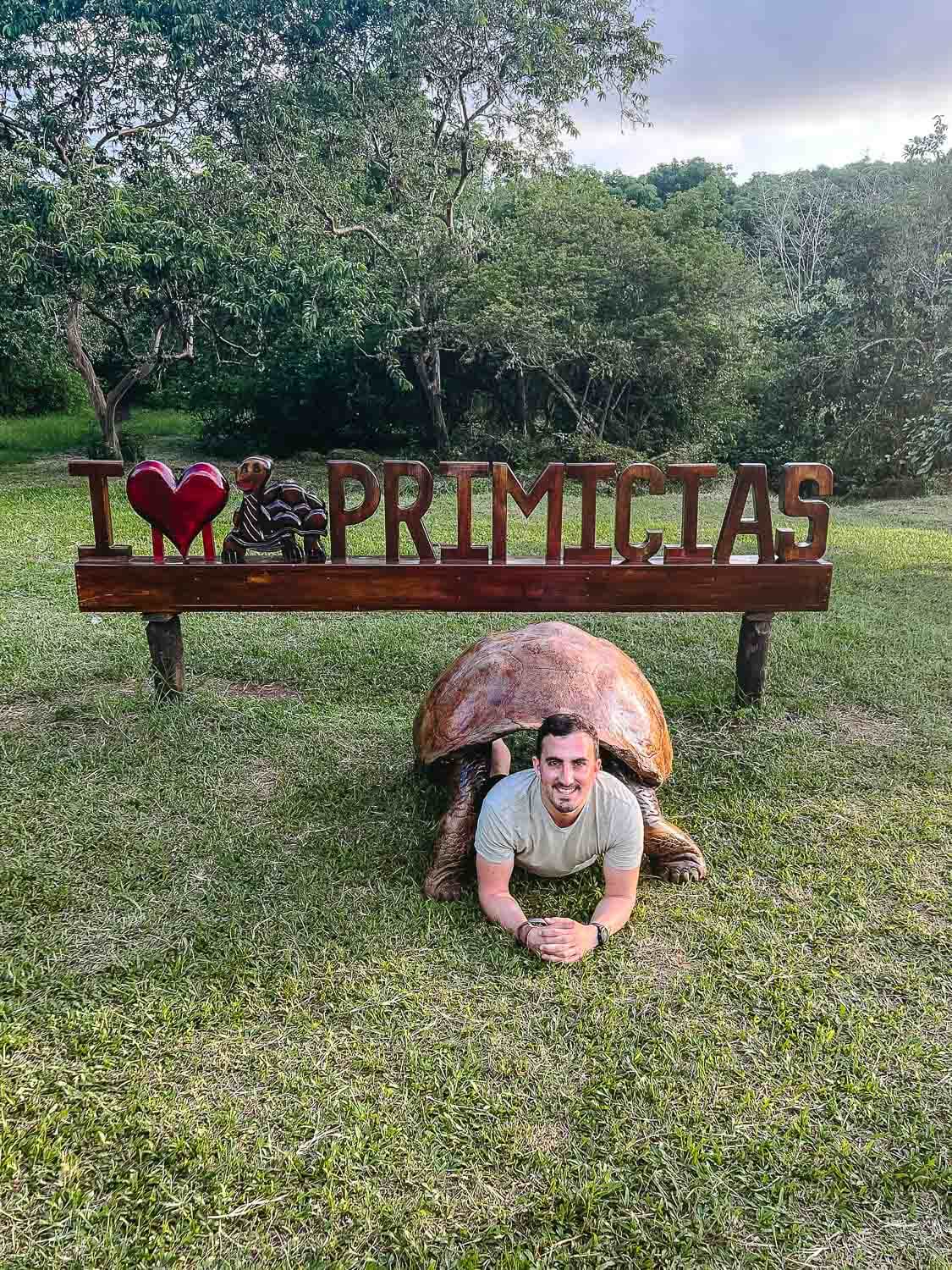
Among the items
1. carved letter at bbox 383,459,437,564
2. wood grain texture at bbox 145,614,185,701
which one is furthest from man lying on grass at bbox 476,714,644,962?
wood grain texture at bbox 145,614,185,701

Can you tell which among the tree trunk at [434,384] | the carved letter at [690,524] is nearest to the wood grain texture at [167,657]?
the carved letter at [690,524]

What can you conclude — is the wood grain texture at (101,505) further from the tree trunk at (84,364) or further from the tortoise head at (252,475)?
the tree trunk at (84,364)

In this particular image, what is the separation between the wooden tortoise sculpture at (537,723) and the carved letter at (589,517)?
0.78 metres

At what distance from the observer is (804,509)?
3809mm

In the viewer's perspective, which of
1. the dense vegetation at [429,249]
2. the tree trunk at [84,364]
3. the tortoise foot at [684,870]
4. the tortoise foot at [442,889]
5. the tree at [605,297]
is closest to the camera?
the tortoise foot at [442,889]

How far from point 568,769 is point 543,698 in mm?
484

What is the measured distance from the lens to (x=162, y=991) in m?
2.27

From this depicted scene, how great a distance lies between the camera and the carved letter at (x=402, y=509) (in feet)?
12.3

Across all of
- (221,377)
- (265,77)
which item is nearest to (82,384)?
(221,377)

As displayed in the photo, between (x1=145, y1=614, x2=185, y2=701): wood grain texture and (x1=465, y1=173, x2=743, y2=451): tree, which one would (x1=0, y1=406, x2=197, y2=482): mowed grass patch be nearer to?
(x1=465, y1=173, x2=743, y2=451): tree

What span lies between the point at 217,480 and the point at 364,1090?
2.49 meters

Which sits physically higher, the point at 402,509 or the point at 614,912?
the point at 402,509

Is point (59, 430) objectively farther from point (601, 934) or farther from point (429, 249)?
point (601, 934)

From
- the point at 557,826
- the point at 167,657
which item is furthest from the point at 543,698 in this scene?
the point at 167,657
